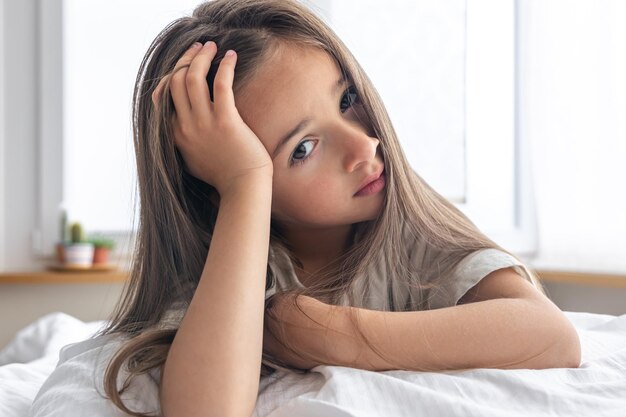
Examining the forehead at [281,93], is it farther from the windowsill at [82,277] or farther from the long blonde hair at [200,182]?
the windowsill at [82,277]

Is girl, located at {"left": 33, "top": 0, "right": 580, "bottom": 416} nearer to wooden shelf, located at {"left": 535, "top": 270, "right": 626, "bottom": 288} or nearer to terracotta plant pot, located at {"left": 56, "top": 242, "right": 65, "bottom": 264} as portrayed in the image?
wooden shelf, located at {"left": 535, "top": 270, "right": 626, "bottom": 288}

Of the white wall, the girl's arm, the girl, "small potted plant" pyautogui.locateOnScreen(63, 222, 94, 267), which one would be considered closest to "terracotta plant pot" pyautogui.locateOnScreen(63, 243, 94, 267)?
"small potted plant" pyautogui.locateOnScreen(63, 222, 94, 267)

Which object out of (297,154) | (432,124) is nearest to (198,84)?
(297,154)

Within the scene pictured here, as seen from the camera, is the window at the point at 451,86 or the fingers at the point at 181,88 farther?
the window at the point at 451,86

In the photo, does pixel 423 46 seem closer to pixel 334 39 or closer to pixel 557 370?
pixel 334 39

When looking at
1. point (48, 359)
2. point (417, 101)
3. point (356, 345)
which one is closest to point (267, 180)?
point (356, 345)

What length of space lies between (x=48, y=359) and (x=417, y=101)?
181 cm

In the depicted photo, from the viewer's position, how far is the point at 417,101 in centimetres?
269

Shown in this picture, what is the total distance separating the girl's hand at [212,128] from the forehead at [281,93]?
0.08ft

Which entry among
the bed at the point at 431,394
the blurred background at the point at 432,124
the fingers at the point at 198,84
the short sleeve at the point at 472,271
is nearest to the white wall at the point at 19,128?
the blurred background at the point at 432,124

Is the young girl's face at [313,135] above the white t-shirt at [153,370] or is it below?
above

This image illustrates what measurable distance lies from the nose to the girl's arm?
22cm

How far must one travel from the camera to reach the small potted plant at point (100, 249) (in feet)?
7.90

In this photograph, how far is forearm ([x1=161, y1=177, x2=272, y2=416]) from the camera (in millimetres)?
729
